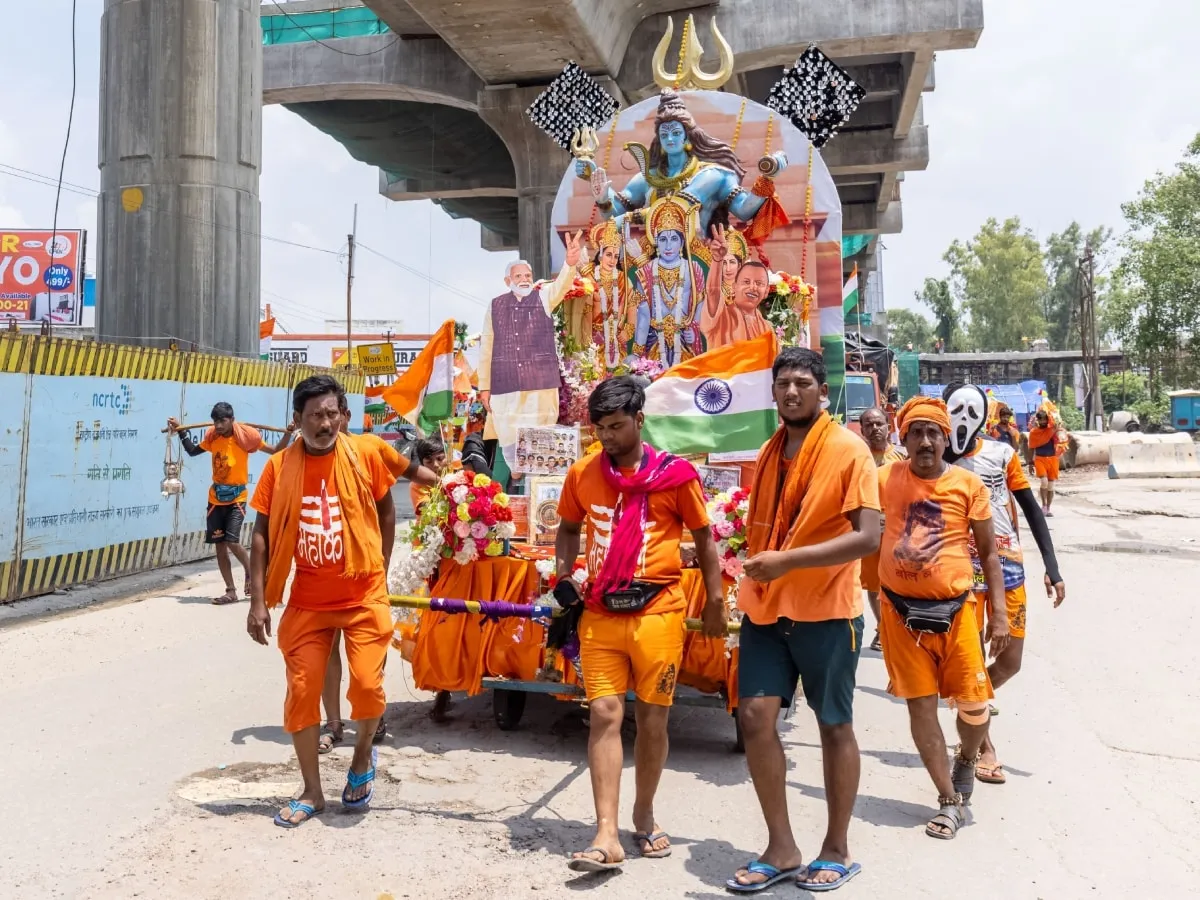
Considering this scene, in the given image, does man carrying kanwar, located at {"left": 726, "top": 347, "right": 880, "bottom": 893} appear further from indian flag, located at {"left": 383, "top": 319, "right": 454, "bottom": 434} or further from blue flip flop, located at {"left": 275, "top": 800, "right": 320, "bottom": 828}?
indian flag, located at {"left": 383, "top": 319, "right": 454, "bottom": 434}

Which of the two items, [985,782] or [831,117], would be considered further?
[831,117]

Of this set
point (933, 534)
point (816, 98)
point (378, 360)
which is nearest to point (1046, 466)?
point (816, 98)

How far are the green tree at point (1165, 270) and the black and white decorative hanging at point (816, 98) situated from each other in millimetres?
35355

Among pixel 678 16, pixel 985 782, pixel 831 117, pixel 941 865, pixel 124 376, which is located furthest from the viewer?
pixel 678 16

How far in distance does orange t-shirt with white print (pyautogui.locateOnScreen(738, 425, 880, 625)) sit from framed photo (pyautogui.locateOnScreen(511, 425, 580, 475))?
3.42 m

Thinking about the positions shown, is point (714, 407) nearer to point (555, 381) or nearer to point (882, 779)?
point (555, 381)

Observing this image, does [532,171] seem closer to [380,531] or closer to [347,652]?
[380,531]

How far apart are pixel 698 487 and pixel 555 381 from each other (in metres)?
3.76

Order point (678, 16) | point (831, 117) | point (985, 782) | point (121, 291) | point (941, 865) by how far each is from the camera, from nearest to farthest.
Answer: point (941, 865)
point (985, 782)
point (831, 117)
point (121, 291)
point (678, 16)

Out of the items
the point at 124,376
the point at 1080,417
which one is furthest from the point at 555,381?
the point at 1080,417

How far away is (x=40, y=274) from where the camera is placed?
149 feet

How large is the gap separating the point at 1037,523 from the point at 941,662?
111 centimetres

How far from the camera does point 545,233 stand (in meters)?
20.9

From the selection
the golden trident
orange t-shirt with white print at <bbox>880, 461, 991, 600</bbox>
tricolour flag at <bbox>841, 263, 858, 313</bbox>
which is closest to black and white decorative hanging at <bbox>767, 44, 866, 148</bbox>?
the golden trident
